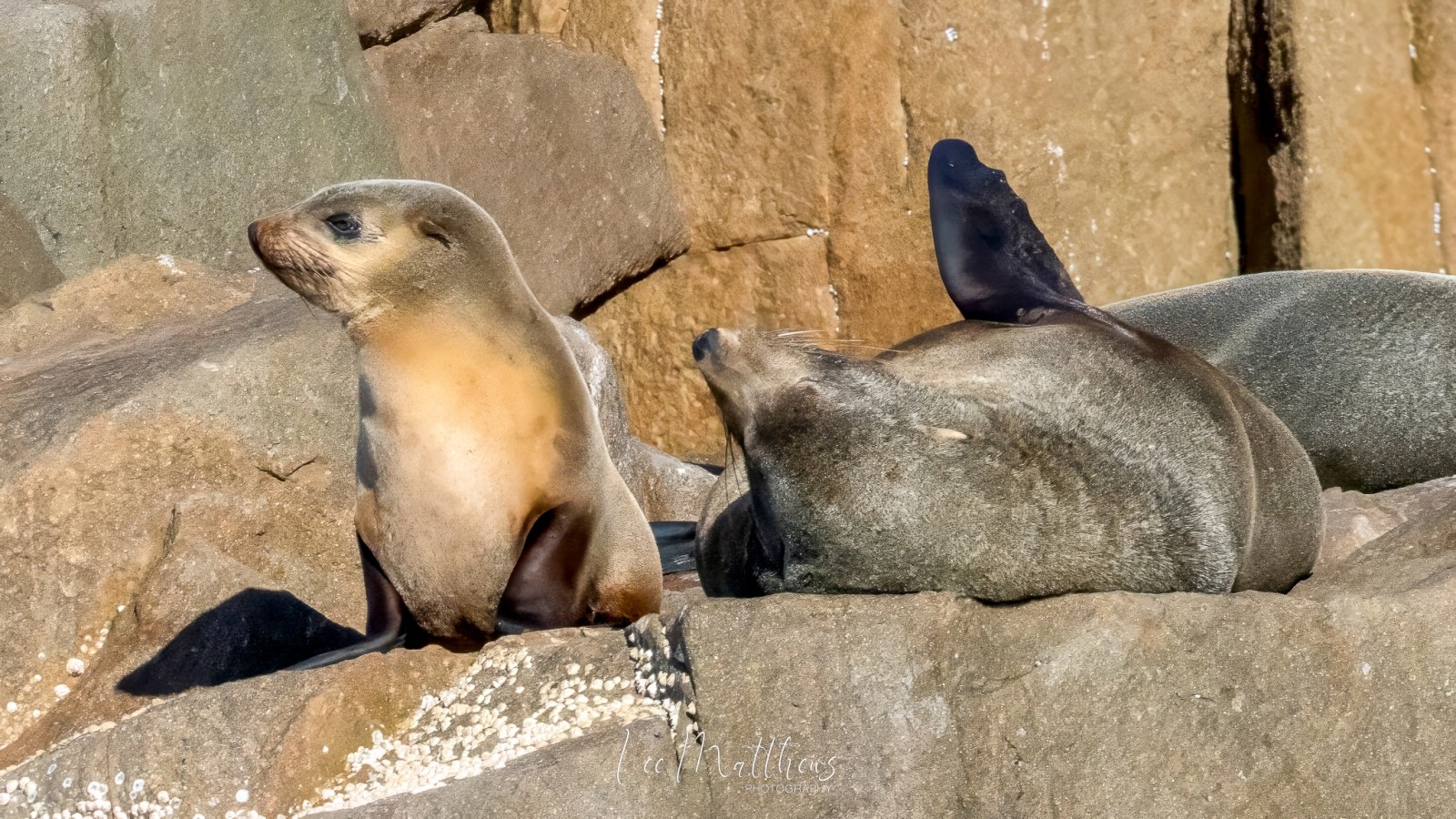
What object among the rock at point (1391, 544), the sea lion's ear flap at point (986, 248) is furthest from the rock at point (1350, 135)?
the sea lion's ear flap at point (986, 248)

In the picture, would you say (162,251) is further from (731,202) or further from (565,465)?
(565,465)

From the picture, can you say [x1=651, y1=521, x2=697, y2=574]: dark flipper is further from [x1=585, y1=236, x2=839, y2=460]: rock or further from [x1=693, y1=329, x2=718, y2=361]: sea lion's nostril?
[x1=585, y1=236, x2=839, y2=460]: rock

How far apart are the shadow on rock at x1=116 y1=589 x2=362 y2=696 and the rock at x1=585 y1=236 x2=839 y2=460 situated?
4.47m

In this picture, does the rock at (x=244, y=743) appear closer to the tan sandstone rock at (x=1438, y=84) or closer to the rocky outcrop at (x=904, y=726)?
the rocky outcrop at (x=904, y=726)

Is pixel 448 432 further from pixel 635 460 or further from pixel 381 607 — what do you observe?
pixel 635 460

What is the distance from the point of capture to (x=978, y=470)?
12.7 feet

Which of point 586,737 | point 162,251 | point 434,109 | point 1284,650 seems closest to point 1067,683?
point 1284,650

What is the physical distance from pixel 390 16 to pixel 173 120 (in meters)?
1.58

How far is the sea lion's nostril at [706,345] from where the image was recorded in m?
3.80

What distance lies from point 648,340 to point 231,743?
6240mm

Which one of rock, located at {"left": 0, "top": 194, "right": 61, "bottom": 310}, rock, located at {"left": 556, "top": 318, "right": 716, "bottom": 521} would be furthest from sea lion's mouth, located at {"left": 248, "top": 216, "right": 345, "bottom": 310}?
rock, located at {"left": 0, "top": 194, "right": 61, "bottom": 310}

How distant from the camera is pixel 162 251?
25.8 feet

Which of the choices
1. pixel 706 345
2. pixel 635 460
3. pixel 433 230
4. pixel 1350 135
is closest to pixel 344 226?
pixel 433 230

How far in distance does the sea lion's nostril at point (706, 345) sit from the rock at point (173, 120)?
4588 millimetres
